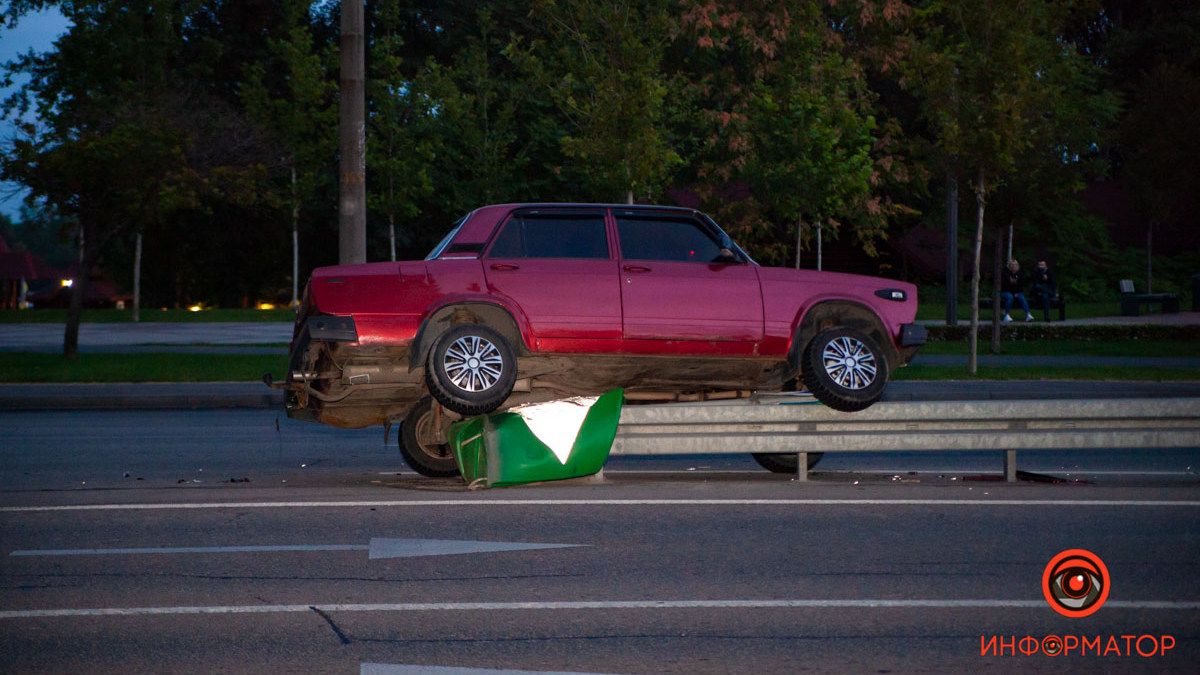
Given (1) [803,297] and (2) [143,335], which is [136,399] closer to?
(1) [803,297]

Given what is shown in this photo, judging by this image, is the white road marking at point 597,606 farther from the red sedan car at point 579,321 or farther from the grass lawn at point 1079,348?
the grass lawn at point 1079,348

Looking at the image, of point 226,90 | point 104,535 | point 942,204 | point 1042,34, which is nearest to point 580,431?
point 104,535

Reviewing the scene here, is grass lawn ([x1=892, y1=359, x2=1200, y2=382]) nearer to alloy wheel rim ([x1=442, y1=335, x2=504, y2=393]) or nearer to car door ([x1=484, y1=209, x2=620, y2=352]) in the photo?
car door ([x1=484, y1=209, x2=620, y2=352])

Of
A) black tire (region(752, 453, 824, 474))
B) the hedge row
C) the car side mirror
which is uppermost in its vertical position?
the car side mirror

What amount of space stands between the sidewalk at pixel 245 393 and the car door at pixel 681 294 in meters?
8.96

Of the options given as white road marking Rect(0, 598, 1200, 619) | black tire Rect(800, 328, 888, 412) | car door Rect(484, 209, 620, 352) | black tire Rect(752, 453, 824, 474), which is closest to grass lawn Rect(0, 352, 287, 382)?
black tire Rect(752, 453, 824, 474)

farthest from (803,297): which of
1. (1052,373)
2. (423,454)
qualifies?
(1052,373)

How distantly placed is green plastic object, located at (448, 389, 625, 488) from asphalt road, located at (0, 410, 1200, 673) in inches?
7.3

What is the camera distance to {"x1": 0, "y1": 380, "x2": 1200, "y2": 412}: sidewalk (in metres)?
18.5

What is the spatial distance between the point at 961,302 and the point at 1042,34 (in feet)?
64.5

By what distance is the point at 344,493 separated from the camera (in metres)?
9.71

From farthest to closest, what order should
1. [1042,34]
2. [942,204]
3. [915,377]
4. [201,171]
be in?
[942,204]
[201,171]
[1042,34]
[915,377]

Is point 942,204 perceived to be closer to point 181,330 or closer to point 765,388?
point 181,330

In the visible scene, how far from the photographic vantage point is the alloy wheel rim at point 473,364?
9102 mm
